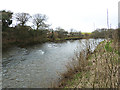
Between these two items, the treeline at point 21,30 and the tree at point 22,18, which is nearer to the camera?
the treeline at point 21,30

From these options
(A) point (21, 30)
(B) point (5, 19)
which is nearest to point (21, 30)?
(A) point (21, 30)

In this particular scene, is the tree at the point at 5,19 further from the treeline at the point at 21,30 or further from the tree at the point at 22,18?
the tree at the point at 22,18

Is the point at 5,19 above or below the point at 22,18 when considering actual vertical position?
below

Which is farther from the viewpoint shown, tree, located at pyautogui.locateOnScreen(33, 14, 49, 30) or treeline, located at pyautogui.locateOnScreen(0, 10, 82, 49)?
tree, located at pyautogui.locateOnScreen(33, 14, 49, 30)

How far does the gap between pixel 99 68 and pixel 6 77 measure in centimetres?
615

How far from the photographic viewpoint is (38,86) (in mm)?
4473

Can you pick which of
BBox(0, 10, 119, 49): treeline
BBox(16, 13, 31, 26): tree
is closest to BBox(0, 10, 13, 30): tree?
BBox(0, 10, 119, 49): treeline

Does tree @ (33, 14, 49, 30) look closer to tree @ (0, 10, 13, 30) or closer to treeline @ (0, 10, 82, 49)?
treeline @ (0, 10, 82, 49)

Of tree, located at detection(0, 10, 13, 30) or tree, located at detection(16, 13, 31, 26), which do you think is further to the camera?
tree, located at detection(16, 13, 31, 26)

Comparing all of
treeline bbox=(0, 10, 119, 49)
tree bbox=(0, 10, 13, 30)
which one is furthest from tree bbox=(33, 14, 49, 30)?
tree bbox=(0, 10, 13, 30)

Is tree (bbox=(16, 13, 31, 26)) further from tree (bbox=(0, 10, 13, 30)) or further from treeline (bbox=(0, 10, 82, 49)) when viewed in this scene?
tree (bbox=(0, 10, 13, 30))

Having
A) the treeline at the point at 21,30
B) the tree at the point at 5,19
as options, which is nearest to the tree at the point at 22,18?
the treeline at the point at 21,30

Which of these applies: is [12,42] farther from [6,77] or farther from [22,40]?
[6,77]

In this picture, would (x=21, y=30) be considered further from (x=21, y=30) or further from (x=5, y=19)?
(x=5, y=19)
